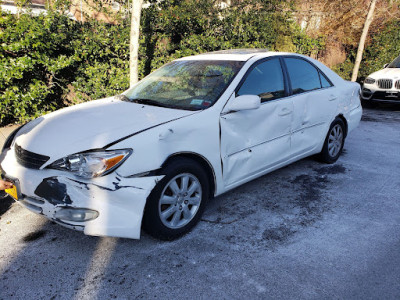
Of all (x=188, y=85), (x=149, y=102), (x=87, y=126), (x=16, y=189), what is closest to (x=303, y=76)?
(x=188, y=85)

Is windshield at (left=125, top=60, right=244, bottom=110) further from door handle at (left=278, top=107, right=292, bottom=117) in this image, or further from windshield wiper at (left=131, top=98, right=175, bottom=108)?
door handle at (left=278, top=107, right=292, bottom=117)

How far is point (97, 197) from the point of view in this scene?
239 cm

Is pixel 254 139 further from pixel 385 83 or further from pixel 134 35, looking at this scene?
pixel 385 83

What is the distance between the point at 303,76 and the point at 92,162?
2774mm

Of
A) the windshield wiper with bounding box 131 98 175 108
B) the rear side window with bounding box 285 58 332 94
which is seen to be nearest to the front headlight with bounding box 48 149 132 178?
the windshield wiper with bounding box 131 98 175 108

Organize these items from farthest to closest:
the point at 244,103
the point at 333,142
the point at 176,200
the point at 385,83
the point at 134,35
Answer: the point at 385,83, the point at 134,35, the point at 333,142, the point at 244,103, the point at 176,200

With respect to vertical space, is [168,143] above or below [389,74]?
below

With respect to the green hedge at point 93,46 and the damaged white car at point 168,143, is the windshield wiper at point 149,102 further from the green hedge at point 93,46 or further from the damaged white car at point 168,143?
the green hedge at point 93,46

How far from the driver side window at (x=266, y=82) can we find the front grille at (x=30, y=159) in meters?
1.80

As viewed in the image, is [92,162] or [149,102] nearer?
[92,162]

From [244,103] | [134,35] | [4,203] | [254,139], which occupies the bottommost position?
[4,203]

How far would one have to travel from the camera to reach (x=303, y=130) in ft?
13.1

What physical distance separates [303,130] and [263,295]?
2256 millimetres

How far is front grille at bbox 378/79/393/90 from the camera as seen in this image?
8.78 meters
